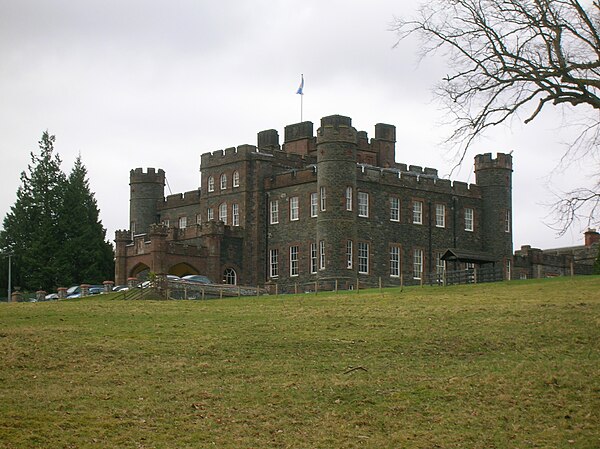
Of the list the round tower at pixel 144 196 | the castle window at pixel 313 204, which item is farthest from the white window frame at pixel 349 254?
the round tower at pixel 144 196

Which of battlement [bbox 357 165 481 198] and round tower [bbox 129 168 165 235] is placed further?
round tower [bbox 129 168 165 235]

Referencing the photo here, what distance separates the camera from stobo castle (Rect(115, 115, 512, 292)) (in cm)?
6912

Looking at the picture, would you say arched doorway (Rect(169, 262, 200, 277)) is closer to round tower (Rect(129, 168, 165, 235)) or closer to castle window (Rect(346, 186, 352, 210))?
castle window (Rect(346, 186, 352, 210))

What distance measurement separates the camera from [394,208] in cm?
7362

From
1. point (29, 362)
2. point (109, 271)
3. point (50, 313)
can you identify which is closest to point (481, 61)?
point (29, 362)

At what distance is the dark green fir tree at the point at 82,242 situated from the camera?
83938 millimetres

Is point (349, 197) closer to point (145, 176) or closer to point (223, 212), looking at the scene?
point (223, 212)

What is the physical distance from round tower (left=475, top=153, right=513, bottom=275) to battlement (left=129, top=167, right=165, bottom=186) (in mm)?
22026

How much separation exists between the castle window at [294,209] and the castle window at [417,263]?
7.87m

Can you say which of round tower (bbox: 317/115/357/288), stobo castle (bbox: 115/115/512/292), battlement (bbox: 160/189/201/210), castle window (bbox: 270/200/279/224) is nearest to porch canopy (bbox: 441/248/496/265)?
stobo castle (bbox: 115/115/512/292)

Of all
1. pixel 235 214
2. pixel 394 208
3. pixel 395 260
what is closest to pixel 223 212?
pixel 235 214

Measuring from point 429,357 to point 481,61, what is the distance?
29.5 ft

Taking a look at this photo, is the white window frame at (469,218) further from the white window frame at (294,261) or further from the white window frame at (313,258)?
the white window frame at (294,261)

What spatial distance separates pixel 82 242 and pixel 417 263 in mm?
25691
